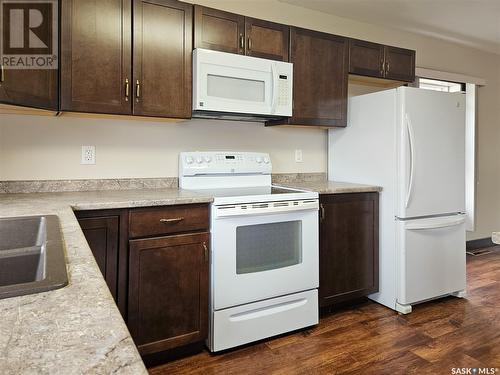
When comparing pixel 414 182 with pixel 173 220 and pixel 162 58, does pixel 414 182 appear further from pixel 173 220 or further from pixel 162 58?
pixel 162 58

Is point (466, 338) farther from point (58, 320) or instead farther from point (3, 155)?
point (3, 155)

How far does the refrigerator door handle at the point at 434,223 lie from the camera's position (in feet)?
8.79

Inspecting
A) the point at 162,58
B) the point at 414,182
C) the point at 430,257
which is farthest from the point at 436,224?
the point at 162,58

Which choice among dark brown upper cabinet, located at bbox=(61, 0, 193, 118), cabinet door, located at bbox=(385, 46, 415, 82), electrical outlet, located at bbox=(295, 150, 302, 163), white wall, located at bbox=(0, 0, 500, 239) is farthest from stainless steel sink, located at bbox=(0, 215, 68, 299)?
cabinet door, located at bbox=(385, 46, 415, 82)

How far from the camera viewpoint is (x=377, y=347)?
7.23 ft

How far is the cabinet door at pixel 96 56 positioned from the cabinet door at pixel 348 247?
146cm

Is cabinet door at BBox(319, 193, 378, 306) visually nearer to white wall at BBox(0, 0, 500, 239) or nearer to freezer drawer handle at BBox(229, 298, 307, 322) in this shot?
freezer drawer handle at BBox(229, 298, 307, 322)

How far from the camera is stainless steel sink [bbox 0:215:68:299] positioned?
2.42 feet

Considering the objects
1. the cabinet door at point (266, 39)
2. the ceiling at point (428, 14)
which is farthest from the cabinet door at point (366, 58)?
the cabinet door at point (266, 39)

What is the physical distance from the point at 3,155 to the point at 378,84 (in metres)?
2.95

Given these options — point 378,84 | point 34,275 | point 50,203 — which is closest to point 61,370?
point 34,275

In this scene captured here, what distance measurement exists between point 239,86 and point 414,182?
1.39 metres

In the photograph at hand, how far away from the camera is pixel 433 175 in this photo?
108 inches

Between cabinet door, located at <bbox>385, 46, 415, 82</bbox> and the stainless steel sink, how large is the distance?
9.13ft
